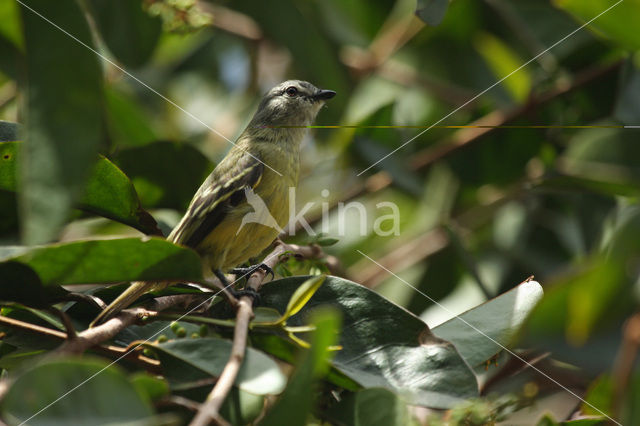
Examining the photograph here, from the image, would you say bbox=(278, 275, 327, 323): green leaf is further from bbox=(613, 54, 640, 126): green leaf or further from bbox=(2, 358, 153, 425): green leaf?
bbox=(613, 54, 640, 126): green leaf

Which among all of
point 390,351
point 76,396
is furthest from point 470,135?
point 76,396

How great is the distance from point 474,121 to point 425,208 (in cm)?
50

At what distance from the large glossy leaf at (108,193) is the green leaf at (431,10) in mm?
868

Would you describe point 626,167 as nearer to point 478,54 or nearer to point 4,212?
point 478,54

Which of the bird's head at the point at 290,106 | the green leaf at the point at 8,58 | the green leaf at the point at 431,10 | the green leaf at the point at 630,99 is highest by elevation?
the green leaf at the point at 431,10

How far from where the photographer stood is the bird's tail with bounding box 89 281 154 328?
1563 millimetres

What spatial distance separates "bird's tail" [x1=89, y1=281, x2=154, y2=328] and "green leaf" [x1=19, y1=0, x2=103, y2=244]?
0.40 meters

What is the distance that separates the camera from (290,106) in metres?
3.12

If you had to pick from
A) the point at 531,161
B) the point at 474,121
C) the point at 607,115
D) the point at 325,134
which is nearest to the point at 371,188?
the point at 325,134

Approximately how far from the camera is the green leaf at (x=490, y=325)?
1536 millimetres

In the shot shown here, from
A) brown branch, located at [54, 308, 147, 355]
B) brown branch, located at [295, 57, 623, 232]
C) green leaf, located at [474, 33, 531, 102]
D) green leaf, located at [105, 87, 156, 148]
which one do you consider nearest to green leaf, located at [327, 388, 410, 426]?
brown branch, located at [54, 308, 147, 355]

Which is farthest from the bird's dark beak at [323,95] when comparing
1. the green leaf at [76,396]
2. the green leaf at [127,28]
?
the green leaf at [76,396]

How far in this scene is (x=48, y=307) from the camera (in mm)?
1405

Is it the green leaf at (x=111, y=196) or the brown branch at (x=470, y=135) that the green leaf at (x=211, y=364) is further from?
the brown branch at (x=470, y=135)
